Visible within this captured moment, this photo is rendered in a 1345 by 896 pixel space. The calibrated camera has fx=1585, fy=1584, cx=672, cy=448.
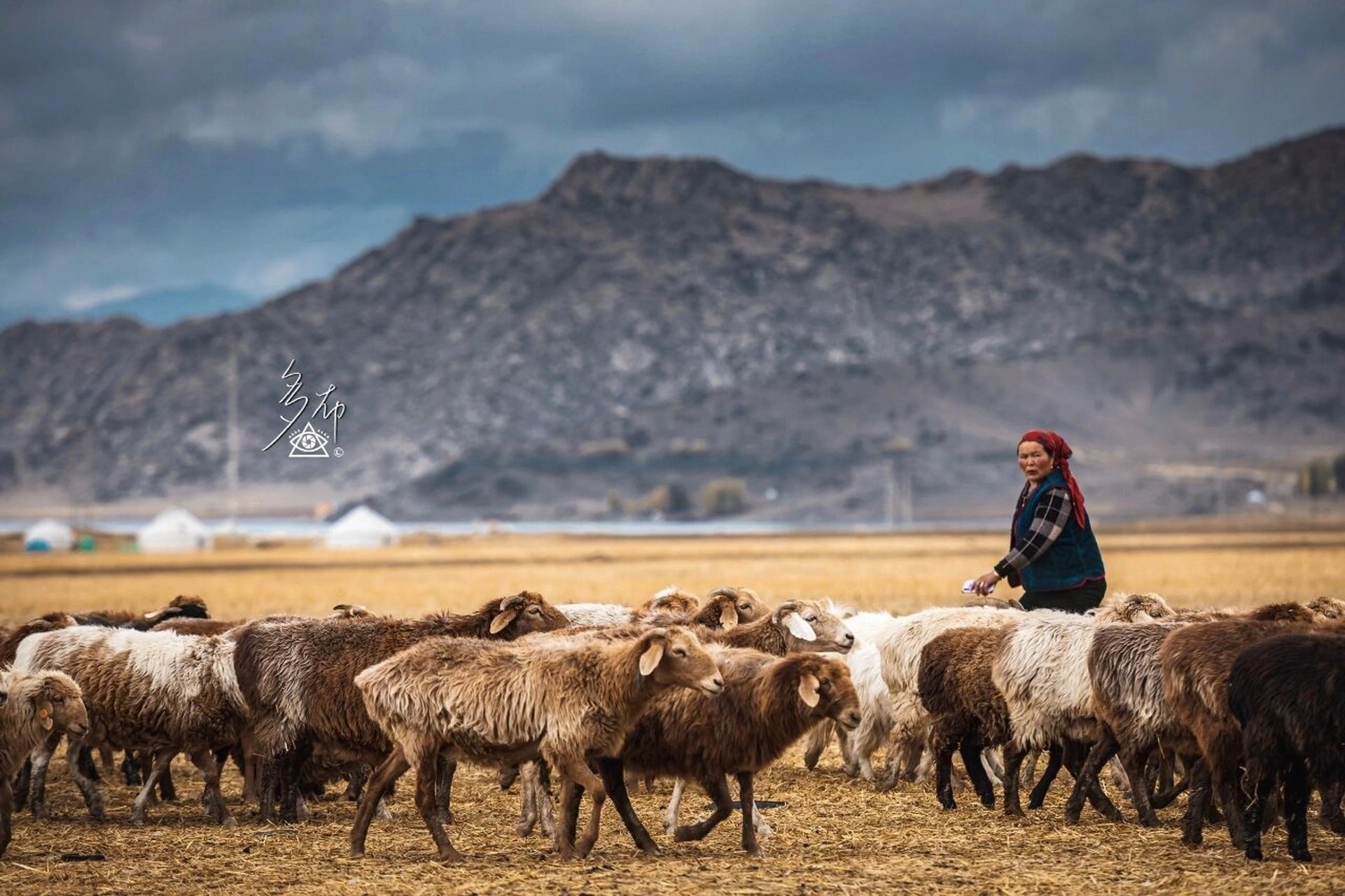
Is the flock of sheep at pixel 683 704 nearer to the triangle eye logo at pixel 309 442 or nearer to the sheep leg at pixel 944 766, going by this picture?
the sheep leg at pixel 944 766

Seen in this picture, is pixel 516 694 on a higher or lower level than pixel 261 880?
higher

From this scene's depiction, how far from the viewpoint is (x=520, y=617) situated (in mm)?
13547

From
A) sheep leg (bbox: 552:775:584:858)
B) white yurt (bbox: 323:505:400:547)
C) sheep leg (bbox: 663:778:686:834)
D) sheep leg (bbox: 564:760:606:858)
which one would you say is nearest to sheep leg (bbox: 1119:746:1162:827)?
sheep leg (bbox: 663:778:686:834)

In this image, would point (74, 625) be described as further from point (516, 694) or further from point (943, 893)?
point (943, 893)

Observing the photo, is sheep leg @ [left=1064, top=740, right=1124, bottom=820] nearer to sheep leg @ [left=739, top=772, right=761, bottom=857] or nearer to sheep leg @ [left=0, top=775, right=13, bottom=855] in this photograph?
sheep leg @ [left=739, top=772, right=761, bottom=857]

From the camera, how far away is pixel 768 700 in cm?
1102

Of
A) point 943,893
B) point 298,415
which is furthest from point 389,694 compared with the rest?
point 298,415

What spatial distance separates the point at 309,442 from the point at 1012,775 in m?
15.2

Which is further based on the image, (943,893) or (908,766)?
(908,766)

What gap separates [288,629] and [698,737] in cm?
395

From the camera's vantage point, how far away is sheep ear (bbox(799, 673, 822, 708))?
1069cm

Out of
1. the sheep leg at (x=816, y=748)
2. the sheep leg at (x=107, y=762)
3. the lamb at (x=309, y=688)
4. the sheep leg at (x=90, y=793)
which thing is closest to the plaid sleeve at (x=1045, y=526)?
the sheep leg at (x=816, y=748)

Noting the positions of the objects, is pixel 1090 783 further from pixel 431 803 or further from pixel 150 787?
pixel 150 787

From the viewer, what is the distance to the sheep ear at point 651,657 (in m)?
10.6
